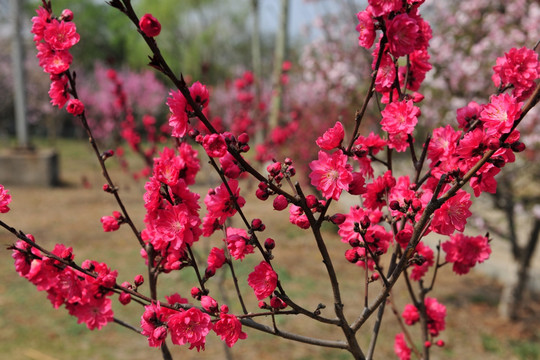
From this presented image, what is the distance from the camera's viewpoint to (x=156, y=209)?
1212 millimetres

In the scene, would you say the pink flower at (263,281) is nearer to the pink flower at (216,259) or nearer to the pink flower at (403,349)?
the pink flower at (216,259)

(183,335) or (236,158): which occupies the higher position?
(236,158)

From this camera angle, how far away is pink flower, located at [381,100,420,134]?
3.94ft

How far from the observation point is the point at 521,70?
1.24 m

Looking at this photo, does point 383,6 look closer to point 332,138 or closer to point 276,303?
point 332,138

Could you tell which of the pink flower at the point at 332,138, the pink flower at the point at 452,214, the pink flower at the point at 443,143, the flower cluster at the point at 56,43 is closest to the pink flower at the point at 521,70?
the pink flower at the point at 443,143

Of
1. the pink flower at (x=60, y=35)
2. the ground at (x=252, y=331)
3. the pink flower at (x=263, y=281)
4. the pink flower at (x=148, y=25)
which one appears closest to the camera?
the pink flower at (x=148, y=25)

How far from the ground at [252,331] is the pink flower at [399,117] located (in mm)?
2467

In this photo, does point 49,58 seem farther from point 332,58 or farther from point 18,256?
point 332,58

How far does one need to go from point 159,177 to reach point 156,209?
10 cm

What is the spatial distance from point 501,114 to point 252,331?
4091mm

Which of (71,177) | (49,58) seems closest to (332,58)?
(49,58)

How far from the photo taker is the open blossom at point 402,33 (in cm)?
105

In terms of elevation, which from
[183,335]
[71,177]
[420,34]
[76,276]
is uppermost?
[71,177]
